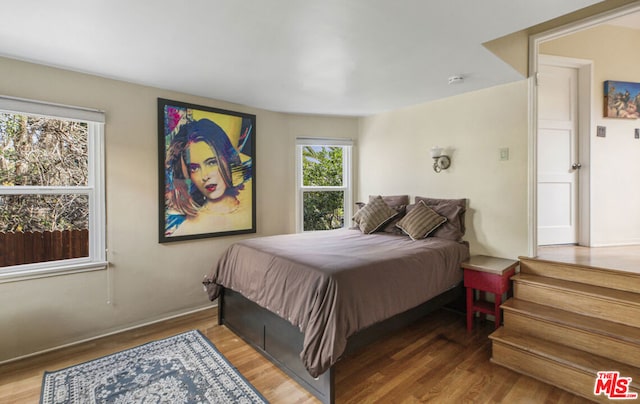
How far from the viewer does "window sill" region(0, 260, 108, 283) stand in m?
2.38

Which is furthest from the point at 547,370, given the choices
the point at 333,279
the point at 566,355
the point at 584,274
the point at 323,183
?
the point at 323,183

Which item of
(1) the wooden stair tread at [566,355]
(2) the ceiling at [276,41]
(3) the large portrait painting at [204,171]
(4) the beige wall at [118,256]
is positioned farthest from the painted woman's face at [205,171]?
(1) the wooden stair tread at [566,355]

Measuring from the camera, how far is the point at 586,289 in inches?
92.6

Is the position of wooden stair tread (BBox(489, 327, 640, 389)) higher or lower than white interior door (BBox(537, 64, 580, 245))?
lower

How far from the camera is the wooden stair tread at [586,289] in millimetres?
2154

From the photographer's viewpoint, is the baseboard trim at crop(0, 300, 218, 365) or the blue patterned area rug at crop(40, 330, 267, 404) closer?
the blue patterned area rug at crop(40, 330, 267, 404)

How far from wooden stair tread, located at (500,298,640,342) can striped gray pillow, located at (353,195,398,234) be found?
4.83 ft

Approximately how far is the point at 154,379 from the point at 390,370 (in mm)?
1668

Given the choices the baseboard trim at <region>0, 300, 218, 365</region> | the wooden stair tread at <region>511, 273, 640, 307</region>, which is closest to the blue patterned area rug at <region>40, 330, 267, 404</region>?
the baseboard trim at <region>0, 300, 218, 365</region>

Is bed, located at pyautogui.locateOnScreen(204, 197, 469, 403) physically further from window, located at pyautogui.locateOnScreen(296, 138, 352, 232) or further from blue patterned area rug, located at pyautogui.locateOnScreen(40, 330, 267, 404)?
window, located at pyautogui.locateOnScreen(296, 138, 352, 232)

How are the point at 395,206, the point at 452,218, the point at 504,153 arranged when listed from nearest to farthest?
the point at 504,153 < the point at 452,218 < the point at 395,206

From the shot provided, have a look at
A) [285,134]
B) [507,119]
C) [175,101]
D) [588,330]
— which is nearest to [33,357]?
[175,101]

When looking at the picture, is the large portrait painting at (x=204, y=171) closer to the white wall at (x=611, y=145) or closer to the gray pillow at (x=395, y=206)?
the gray pillow at (x=395, y=206)

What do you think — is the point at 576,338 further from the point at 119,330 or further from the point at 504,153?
the point at 119,330
